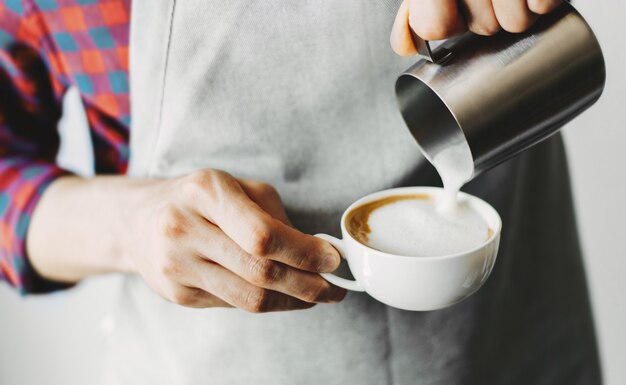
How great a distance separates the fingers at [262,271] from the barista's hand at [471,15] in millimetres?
237

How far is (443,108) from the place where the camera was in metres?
0.61

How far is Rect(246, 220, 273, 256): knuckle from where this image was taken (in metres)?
0.52

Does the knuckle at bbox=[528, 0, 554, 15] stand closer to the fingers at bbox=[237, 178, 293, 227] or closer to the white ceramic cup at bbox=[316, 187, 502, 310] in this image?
the white ceramic cup at bbox=[316, 187, 502, 310]

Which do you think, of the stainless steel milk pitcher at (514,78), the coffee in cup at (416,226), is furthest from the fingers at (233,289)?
the stainless steel milk pitcher at (514,78)

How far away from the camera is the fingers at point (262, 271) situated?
0.55m

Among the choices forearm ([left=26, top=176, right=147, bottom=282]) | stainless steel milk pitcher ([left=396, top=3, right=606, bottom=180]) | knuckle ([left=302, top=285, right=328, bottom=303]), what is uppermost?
stainless steel milk pitcher ([left=396, top=3, right=606, bottom=180])

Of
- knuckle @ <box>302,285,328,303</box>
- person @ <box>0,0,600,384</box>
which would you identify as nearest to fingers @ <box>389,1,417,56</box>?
person @ <box>0,0,600,384</box>

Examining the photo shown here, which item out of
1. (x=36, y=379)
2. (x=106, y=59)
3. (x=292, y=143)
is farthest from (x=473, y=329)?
(x=36, y=379)

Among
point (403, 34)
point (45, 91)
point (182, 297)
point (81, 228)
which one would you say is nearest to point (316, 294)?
point (182, 297)

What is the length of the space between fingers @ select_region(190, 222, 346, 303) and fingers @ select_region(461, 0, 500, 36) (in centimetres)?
26

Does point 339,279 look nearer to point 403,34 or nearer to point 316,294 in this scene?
point 316,294

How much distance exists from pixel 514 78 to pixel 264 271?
270 millimetres

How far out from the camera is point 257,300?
22.9 inches

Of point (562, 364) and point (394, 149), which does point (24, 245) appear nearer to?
point (394, 149)
